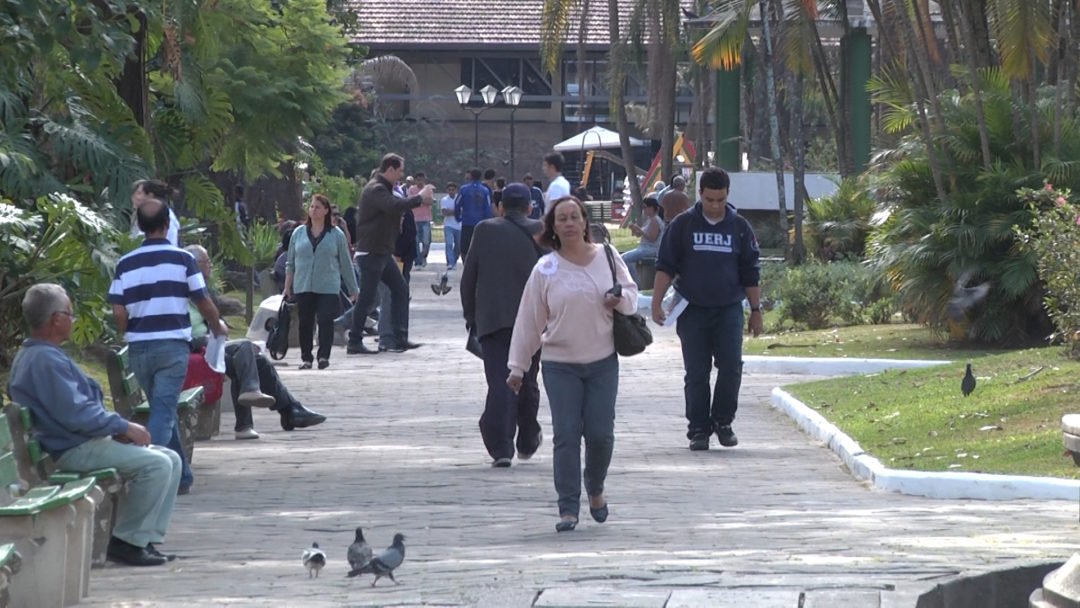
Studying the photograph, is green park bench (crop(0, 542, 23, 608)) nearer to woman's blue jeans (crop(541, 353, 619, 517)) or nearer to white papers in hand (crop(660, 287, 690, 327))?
woman's blue jeans (crop(541, 353, 619, 517))

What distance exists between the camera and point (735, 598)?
22.8ft

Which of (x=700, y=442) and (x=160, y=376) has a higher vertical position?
(x=160, y=376)

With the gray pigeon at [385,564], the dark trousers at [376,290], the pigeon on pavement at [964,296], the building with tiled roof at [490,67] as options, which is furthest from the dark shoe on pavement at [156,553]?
the building with tiled roof at [490,67]

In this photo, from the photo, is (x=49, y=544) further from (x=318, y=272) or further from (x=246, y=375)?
(x=318, y=272)

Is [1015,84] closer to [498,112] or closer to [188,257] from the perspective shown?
[188,257]

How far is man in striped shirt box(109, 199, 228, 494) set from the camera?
32.3 feet

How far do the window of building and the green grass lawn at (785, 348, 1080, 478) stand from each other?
4854 centimetres

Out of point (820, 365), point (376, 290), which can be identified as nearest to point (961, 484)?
point (820, 365)

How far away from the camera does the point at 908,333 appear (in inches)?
776

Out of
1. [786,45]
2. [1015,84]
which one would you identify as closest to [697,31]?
Answer: [786,45]

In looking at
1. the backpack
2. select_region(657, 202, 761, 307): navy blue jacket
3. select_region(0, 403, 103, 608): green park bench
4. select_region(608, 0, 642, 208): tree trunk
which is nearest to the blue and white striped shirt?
select_region(0, 403, 103, 608): green park bench

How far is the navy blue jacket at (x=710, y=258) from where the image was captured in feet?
40.1

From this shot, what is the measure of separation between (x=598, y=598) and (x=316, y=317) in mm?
11723

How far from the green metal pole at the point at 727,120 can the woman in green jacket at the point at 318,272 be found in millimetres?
18084
